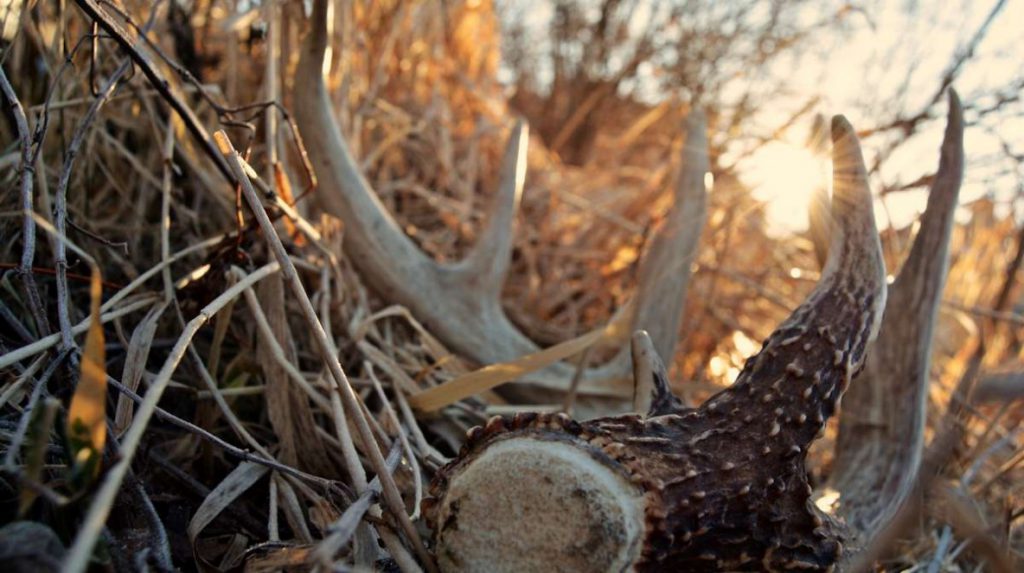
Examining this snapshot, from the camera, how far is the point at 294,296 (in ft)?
4.03

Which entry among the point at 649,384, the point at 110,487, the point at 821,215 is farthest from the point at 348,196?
the point at 110,487

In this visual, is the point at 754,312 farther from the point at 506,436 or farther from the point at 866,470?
the point at 506,436

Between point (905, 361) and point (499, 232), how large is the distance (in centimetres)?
83

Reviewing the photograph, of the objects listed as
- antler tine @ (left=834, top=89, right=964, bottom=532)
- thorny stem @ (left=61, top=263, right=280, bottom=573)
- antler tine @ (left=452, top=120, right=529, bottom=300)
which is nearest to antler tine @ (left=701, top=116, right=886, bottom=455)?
antler tine @ (left=834, top=89, right=964, bottom=532)

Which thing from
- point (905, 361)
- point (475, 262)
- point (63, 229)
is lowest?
point (905, 361)

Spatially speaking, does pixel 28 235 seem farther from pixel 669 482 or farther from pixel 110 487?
pixel 669 482

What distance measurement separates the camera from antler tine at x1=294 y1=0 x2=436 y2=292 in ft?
5.01

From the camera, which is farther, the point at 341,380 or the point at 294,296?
the point at 294,296

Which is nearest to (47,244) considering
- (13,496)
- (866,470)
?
(13,496)

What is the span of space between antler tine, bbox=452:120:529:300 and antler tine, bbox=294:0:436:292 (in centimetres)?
12

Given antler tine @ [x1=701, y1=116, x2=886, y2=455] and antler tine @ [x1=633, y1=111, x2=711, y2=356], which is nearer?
antler tine @ [x1=701, y1=116, x2=886, y2=455]

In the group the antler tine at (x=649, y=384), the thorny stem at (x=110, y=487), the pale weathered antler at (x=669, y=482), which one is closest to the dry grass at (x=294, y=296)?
the thorny stem at (x=110, y=487)

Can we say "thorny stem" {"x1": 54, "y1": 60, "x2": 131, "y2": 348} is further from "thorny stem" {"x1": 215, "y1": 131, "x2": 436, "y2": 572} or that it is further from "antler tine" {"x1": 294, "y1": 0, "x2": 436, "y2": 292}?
"antler tine" {"x1": 294, "y1": 0, "x2": 436, "y2": 292}

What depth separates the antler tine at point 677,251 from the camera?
5.19ft
